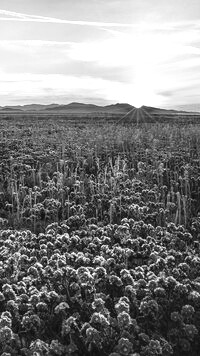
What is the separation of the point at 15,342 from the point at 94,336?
39.8 inches

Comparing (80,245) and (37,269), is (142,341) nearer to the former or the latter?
(37,269)

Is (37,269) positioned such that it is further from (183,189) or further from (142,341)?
(183,189)

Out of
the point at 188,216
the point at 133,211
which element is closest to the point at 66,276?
the point at 133,211

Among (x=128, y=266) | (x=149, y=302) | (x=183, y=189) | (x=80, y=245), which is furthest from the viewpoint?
(x=183, y=189)

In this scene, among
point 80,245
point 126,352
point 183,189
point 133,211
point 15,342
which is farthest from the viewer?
point 183,189

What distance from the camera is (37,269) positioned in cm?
681

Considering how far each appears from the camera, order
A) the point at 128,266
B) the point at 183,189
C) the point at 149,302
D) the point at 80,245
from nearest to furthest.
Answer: the point at 149,302 < the point at 128,266 < the point at 80,245 < the point at 183,189

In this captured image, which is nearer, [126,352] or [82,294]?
[126,352]

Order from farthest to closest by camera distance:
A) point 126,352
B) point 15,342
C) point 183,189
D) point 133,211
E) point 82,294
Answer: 1. point 183,189
2. point 133,211
3. point 82,294
4. point 15,342
5. point 126,352

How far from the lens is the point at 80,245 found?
8.27 metres

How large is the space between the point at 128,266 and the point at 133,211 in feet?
8.72

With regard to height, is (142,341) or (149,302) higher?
(149,302)

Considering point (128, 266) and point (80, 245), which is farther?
point (80, 245)

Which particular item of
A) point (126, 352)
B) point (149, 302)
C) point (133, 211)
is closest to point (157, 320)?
point (149, 302)
